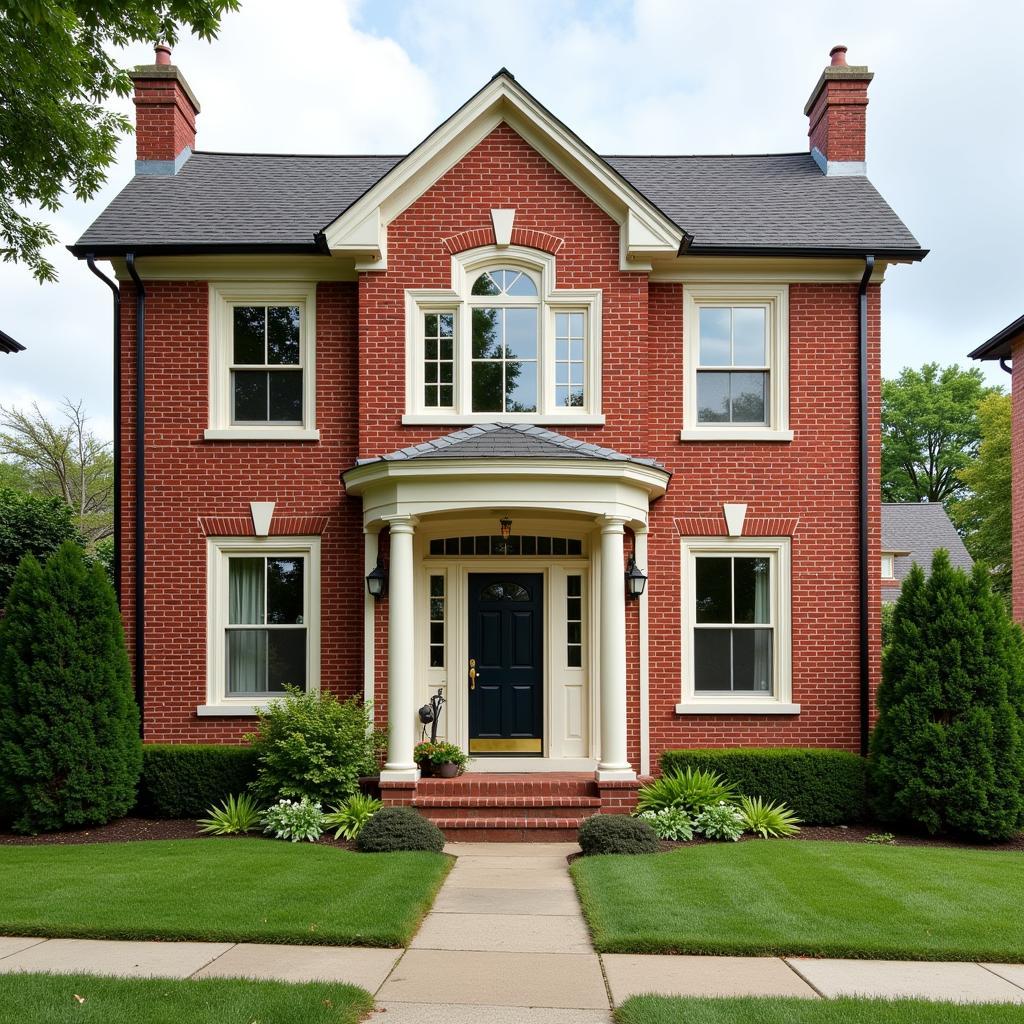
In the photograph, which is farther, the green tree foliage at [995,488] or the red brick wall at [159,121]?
the green tree foliage at [995,488]

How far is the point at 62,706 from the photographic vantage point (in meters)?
10.8

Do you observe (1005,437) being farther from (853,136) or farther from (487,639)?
(487,639)

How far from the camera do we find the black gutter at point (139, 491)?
480 inches

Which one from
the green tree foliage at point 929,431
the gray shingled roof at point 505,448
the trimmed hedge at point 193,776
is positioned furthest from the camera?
the green tree foliage at point 929,431

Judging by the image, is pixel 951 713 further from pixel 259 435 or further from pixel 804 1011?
pixel 259 435

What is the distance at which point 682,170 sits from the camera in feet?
48.2

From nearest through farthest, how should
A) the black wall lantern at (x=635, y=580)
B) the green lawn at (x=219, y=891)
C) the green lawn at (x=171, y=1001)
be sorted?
the green lawn at (x=171, y=1001)
the green lawn at (x=219, y=891)
the black wall lantern at (x=635, y=580)

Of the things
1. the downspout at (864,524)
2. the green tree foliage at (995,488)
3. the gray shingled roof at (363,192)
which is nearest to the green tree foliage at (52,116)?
the gray shingled roof at (363,192)

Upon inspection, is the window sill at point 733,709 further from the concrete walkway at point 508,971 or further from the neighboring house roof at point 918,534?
the neighboring house roof at point 918,534

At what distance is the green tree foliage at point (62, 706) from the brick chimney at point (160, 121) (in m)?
6.04

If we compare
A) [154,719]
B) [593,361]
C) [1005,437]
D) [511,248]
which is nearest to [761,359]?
[593,361]

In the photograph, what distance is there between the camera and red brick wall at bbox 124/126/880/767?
39.4 feet

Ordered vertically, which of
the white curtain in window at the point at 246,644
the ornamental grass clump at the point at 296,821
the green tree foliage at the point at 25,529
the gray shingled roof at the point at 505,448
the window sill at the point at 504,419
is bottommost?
the ornamental grass clump at the point at 296,821

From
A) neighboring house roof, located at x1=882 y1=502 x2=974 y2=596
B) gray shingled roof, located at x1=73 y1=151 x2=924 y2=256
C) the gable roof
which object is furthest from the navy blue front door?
neighboring house roof, located at x1=882 y1=502 x2=974 y2=596
